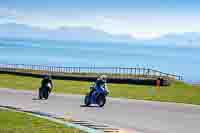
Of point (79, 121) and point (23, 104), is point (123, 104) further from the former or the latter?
point (79, 121)

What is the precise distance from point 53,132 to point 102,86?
39.2 feet

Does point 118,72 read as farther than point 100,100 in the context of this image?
Answer: Yes

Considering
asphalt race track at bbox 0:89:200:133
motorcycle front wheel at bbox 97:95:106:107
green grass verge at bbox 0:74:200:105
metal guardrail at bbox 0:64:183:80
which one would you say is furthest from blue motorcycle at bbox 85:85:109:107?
metal guardrail at bbox 0:64:183:80

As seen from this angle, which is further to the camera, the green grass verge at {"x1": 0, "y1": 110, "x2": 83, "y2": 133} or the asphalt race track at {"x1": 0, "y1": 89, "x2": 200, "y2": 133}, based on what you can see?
the asphalt race track at {"x1": 0, "y1": 89, "x2": 200, "y2": 133}

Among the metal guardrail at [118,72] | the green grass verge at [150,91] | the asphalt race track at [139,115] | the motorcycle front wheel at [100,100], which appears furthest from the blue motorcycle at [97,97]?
the metal guardrail at [118,72]

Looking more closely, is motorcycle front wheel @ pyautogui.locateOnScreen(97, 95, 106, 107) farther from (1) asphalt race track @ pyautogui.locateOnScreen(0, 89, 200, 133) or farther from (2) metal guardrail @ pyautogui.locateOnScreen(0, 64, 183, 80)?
(2) metal guardrail @ pyautogui.locateOnScreen(0, 64, 183, 80)

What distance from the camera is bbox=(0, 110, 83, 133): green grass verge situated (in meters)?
18.1

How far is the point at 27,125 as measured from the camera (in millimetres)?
19375

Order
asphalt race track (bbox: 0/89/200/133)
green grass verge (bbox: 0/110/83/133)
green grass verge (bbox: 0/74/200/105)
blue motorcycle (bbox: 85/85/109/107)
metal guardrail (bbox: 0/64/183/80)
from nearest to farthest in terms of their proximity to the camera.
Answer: green grass verge (bbox: 0/110/83/133)
asphalt race track (bbox: 0/89/200/133)
blue motorcycle (bbox: 85/85/109/107)
green grass verge (bbox: 0/74/200/105)
metal guardrail (bbox: 0/64/183/80)

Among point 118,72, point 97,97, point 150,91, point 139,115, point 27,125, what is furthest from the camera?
point 118,72

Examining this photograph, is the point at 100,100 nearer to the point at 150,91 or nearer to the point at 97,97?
the point at 97,97

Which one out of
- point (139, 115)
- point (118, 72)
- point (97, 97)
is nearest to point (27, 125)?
point (139, 115)

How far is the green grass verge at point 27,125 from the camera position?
1806cm

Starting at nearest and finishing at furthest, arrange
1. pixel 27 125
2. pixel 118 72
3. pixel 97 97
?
pixel 27 125
pixel 97 97
pixel 118 72
